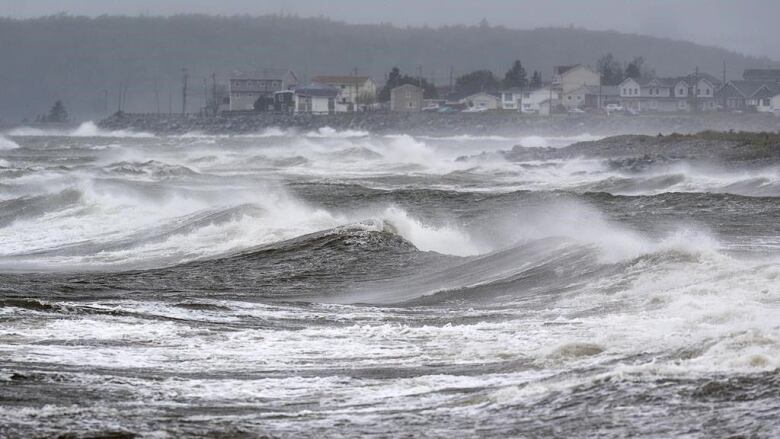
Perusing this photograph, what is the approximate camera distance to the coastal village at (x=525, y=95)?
134125mm

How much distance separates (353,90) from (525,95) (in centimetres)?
2679

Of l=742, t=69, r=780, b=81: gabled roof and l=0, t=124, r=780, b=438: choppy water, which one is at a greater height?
l=742, t=69, r=780, b=81: gabled roof

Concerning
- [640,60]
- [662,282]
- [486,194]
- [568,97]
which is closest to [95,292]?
[662,282]

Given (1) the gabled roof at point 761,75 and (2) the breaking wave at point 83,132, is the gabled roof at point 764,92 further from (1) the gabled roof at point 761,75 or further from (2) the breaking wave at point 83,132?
(2) the breaking wave at point 83,132

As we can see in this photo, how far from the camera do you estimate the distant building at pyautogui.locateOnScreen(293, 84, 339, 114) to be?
14838cm

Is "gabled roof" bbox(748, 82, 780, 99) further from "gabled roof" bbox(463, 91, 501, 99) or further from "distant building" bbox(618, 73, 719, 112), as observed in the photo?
"gabled roof" bbox(463, 91, 501, 99)

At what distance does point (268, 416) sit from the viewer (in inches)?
318

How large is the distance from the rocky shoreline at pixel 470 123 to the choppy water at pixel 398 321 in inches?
2833

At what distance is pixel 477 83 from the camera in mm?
162000

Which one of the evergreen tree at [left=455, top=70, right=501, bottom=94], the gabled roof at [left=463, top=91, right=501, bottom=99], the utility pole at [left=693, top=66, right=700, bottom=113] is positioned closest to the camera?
the utility pole at [left=693, top=66, right=700, bottom=113]

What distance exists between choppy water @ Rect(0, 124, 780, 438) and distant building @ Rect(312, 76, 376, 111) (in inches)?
4909

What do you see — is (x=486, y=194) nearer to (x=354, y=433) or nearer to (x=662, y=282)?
(x=662, y=282)

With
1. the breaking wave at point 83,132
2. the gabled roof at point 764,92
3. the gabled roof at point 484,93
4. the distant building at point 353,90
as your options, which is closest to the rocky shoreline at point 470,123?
the breaking wave at point 83,132

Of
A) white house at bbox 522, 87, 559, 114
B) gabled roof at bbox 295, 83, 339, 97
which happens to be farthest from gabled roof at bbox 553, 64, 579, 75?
gabled roof at bbox 295, 83, 339, 97
